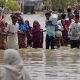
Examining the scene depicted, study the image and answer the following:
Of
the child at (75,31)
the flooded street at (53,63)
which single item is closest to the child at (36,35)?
Result: the flooded street at (53,63)

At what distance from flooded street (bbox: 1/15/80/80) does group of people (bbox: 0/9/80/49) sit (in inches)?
18.2

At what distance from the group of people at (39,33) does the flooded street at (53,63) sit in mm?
462

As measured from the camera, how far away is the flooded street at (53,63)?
1408cm

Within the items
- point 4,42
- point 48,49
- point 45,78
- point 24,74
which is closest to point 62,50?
point 48,49

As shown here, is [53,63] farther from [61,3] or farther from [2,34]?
[61,3]

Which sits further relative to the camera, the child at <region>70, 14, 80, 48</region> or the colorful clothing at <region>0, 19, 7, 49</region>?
the colorful clothing at <region>0, 19, 7, 49</region>

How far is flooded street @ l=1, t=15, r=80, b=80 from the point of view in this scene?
14.1 m

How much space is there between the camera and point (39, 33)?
22.8 meters

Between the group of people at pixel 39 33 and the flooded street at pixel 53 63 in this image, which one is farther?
the group of people at pixel 39 33

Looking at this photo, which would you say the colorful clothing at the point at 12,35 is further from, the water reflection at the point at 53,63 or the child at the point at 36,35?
the child at the point at 36,35

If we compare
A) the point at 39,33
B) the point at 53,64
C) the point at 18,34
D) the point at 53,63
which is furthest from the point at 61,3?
the point at 53,64

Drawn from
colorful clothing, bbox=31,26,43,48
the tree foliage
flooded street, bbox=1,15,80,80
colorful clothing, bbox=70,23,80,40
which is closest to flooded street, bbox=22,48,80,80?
flooded street, bbox=1,15,80,80

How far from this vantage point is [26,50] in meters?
21.7

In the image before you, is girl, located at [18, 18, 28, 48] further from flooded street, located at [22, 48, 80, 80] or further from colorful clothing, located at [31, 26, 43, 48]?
flooded street, located at [22, 48, 80, 80]
